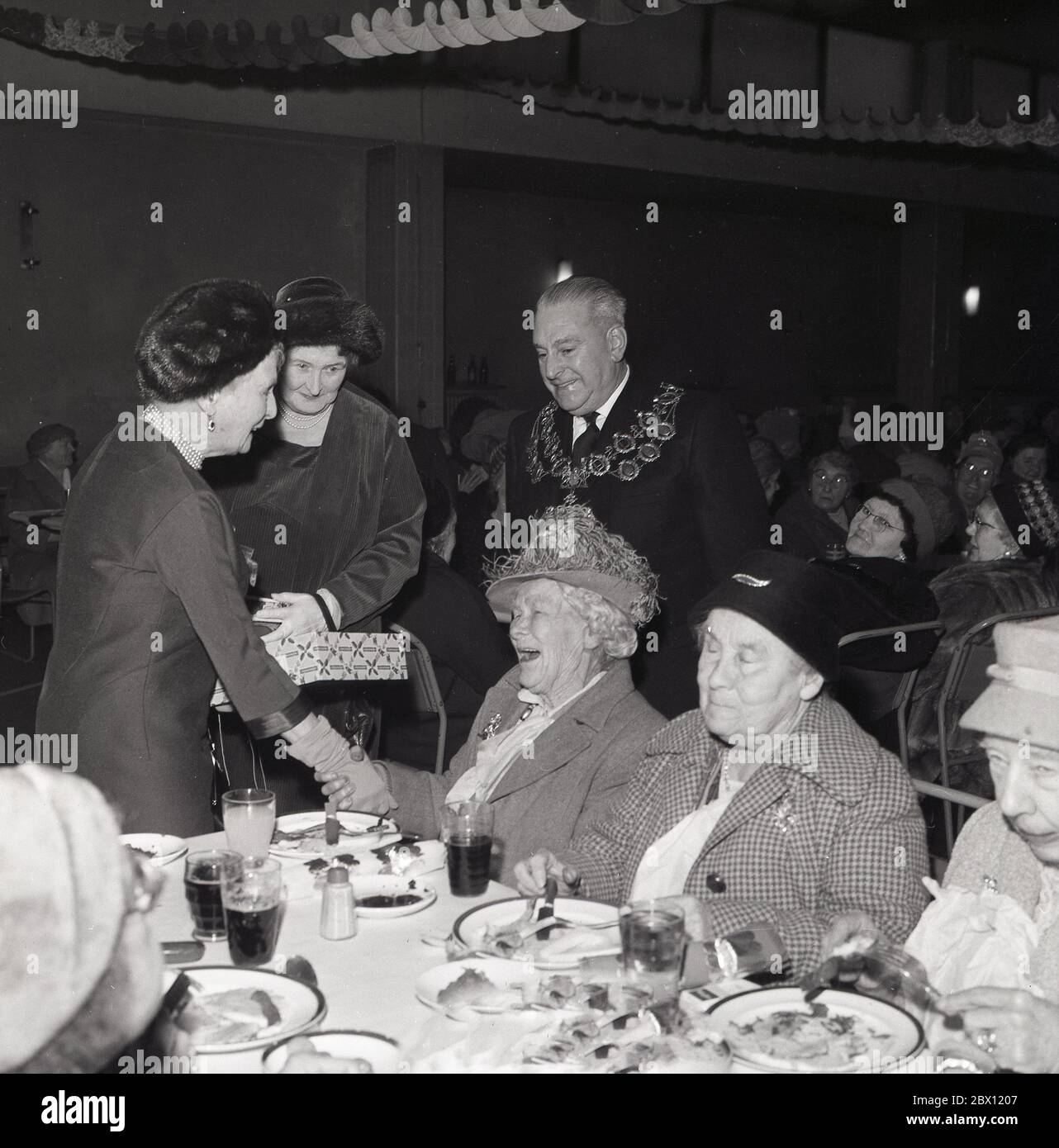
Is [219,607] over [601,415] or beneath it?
beneath

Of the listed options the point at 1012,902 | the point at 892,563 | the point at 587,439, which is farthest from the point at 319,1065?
the point at 892,563

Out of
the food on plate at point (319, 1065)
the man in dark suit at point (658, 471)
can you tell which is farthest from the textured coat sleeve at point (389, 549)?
the food on plate at point (319, 1065)

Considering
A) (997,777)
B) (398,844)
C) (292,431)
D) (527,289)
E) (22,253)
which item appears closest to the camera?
(997,777)

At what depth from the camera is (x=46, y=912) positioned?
0.66 metres

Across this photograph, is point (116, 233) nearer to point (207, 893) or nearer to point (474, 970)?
point (207, 893)

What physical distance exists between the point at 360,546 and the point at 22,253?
21.6ft

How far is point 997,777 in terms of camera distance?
1.64 meters

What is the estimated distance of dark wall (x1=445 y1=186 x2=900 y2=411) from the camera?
11.8m

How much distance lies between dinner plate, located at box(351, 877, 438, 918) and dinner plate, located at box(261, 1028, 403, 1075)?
495 mm

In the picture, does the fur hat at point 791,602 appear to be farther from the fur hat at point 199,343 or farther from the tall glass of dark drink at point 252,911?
the fur hat at point 199,343

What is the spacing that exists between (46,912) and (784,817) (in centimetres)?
155

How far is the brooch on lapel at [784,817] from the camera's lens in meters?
2.04
